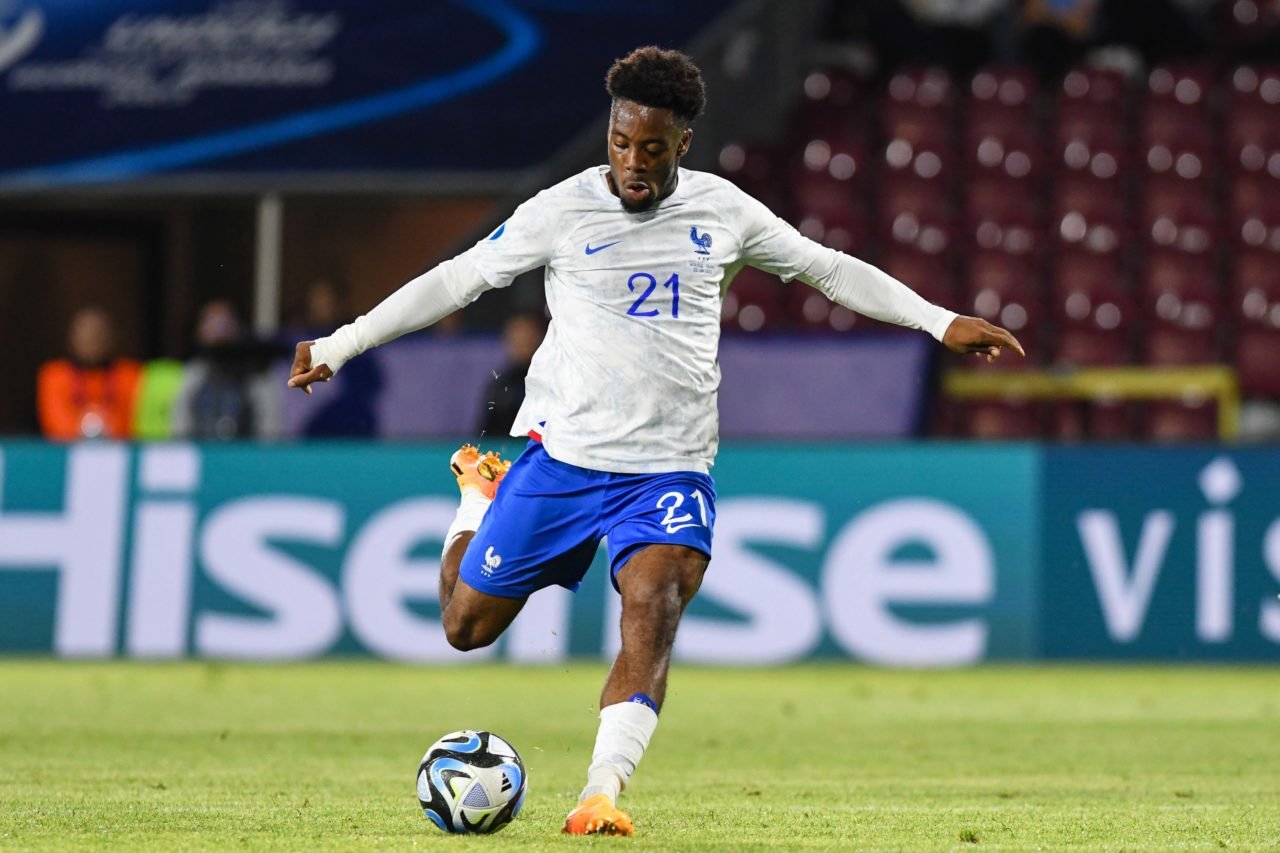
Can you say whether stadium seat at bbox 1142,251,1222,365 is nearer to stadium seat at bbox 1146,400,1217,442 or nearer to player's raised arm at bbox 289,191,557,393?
stadium seat at bbox 1146,400,1217,442

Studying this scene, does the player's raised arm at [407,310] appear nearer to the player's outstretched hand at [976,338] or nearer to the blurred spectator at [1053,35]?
the player's outstretched hand at [976,338]

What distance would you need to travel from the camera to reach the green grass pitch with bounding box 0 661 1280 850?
616 centimetres

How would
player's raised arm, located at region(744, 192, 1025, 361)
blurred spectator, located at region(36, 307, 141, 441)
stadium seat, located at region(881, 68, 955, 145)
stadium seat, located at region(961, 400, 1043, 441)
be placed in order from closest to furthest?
player's raised arm, located at region(744, 192, 1025, 361)
blurred spectator, located at region(36, 307, 141, 441)
stadium seat, located at region(961, 400, 1043, 441)
stadium seat, located at region(881, 68, 955, 145)

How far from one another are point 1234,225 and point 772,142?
13.9 ft

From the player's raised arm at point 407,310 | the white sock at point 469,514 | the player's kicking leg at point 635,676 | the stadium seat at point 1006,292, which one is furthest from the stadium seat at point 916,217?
the player's kicking leg at point 635,676

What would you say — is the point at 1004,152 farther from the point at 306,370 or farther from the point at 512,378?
the point at 306,370

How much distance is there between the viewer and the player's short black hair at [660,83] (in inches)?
244

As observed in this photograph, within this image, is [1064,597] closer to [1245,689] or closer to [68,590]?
[1245,689]

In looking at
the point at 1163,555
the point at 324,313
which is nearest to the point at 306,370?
the point at 1163,555

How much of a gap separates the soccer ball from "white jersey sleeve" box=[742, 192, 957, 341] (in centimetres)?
173

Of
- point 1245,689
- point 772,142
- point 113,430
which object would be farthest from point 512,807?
A: point 772,142

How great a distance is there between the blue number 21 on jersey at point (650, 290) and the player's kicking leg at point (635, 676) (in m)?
0.70

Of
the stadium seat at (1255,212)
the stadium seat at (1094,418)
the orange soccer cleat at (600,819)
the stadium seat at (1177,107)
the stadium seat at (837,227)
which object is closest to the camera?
the orange soccer cleat at (600,819)

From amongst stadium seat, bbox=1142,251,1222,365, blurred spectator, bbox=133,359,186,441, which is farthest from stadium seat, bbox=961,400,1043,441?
blurred spectator, bbox=133,359,186,441
